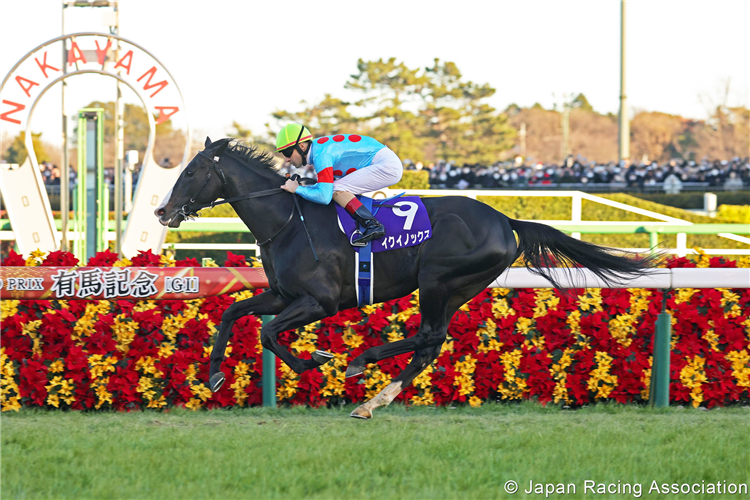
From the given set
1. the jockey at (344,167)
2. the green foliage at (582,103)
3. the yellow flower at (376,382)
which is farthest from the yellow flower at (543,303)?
the green foliage at (582,103)

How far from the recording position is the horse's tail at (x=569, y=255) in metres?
4.17

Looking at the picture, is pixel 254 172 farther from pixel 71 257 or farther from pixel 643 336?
pixel 643 336

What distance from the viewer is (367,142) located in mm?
4090

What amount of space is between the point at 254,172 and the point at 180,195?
40cm

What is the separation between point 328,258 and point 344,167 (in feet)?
1.66

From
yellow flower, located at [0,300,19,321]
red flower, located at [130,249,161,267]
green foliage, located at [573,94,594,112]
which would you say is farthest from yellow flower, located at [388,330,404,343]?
green foliage, located at [573,94,594,112]

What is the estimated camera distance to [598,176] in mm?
19016

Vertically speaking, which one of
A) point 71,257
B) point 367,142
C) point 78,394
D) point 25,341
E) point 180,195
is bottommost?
point 78,394

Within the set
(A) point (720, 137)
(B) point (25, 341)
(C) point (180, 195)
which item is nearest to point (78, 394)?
(B) point (25, 341)

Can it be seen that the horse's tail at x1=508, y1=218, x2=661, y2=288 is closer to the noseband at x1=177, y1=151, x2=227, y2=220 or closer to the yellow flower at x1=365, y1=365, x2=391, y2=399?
the yellow flower at x1=365, y1=365, x2=391, y2=399

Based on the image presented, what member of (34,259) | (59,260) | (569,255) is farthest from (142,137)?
(569,255)

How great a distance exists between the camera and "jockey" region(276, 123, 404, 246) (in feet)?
12.4

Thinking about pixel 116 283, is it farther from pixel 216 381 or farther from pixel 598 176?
pixel 598 176

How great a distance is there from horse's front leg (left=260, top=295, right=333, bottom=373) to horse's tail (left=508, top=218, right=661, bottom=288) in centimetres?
113
